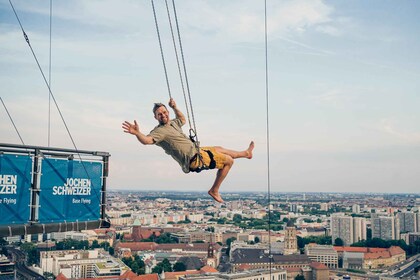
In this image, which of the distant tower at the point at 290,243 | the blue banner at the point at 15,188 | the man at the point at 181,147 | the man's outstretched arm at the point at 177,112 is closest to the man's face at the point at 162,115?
the man at the point at 181,147

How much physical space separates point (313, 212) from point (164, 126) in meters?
48.2

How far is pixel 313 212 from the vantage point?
48562mm

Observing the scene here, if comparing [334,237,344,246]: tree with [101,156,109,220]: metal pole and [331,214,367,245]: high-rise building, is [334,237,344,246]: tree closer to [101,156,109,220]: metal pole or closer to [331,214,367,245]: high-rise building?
[331,214,367,245]: high-rise building

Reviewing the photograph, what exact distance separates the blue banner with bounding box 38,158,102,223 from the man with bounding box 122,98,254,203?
0.31 meters

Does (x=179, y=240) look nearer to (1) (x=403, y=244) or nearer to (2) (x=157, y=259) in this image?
(2) (x=157, y=259)

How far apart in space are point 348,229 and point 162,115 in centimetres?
3159

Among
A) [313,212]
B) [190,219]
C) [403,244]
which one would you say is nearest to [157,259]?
[403,244]

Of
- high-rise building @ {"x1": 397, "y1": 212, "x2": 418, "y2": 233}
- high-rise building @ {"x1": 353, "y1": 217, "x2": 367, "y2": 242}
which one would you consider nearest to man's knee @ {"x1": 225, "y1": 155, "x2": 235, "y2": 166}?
high-rise building @ {"x1": 353, "y1": 217, "x2": 367, "y2": 242}

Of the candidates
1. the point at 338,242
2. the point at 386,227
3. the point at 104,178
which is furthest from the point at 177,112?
the point at 386,227

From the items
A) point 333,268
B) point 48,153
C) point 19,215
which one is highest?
point 48,153

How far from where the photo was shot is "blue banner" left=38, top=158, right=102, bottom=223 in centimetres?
175

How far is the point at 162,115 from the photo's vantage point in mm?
1743

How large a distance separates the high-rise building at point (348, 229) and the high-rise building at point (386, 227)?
1.00 metres

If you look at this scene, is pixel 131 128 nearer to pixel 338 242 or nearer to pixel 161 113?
pixel 161 113
